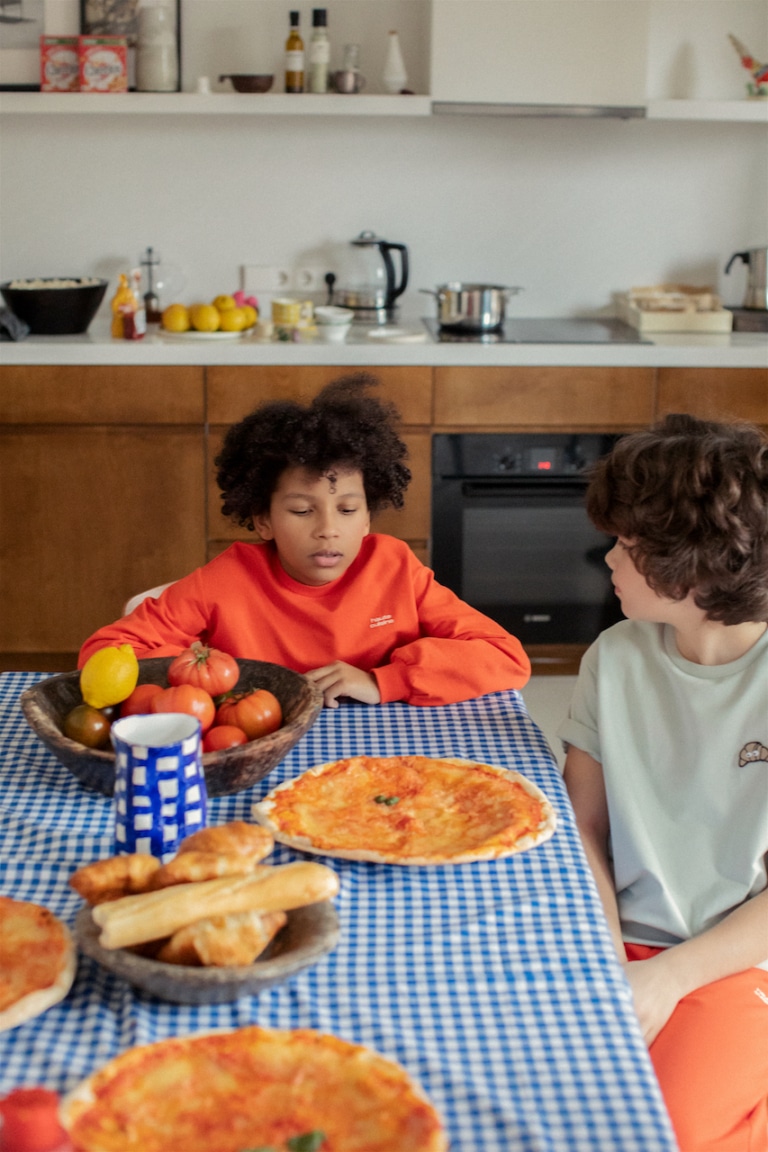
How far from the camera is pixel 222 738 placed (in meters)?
1.27

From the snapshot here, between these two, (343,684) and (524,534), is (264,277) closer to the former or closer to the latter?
(524,534)

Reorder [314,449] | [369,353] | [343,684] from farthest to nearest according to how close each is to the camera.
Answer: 1. [369,353]
2. [314,449]
3. [343,684]

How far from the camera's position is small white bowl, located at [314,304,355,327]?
3320 millimetres

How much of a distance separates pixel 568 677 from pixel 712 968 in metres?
2.30

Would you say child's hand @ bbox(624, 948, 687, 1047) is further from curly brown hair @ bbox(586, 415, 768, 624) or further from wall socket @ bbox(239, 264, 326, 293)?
wall socket @ bbox(239, 264, 326, 293)

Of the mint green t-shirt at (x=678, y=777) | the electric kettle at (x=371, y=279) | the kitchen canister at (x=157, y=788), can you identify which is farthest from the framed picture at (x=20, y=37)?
the kitchen canister at (x=157, y=788)

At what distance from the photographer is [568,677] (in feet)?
11.7

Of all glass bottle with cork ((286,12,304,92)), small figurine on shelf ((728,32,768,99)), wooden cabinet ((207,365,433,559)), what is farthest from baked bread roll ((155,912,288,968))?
small figurine on shelf ((728,32,768,99))

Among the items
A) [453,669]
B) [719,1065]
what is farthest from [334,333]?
[719,1065]

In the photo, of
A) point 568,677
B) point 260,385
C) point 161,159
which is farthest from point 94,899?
point 161,159

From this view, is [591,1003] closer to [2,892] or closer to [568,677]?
[2,892]

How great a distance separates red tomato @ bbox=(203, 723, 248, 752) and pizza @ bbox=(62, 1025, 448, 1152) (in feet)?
1.34

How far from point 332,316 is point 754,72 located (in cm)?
141

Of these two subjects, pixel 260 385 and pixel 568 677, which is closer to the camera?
pixel 260 385
